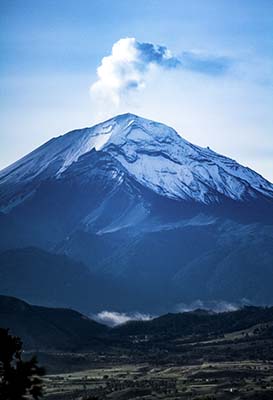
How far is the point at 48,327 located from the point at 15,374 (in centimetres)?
10568

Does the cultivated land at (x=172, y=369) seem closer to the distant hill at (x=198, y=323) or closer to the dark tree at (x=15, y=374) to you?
the distant hill at (x=198, y=323)

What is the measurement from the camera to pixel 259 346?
10144 centimetres

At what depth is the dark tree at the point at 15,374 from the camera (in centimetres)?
2130

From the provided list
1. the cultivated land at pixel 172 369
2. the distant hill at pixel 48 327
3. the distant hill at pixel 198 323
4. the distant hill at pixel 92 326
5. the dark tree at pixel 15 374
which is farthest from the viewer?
the distant hill at pixel 198 323

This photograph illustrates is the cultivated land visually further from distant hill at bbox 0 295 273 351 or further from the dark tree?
the dark tree

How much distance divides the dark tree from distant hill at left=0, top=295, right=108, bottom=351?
90754 mm

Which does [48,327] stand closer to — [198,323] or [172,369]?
[198,323]

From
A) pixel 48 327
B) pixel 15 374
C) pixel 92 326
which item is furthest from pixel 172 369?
pixel 15 374

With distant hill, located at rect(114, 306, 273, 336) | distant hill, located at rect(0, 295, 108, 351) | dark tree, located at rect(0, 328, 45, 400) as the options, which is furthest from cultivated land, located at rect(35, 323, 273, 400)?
dark tree, located at rect(0, 328, 45, 400)

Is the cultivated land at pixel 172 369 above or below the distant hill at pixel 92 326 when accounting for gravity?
below

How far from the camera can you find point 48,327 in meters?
126

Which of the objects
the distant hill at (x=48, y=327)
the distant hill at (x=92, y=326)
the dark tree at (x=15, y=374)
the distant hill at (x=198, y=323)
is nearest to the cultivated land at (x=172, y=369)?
the distant hill at (x=92, y=326)

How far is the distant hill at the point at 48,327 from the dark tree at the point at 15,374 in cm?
9075

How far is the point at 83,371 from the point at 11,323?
3269cm
